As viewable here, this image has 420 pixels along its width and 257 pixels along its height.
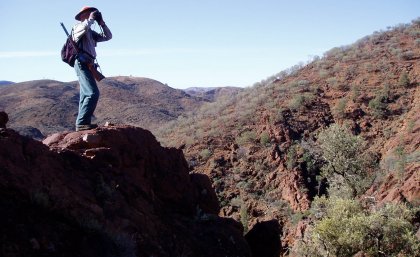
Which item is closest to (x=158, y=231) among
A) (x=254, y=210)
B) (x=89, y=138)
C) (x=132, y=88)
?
(x=89, y=138)

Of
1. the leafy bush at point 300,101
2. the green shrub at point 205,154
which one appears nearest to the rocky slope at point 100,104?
the green shrub at point 205,154

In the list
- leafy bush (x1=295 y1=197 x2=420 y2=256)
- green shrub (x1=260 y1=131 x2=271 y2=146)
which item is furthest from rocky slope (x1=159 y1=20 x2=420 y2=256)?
leafy bush (x1=295 y1=197 x2=420 y2=256)

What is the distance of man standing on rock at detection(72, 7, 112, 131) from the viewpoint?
605 cm

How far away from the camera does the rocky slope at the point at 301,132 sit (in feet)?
59.1

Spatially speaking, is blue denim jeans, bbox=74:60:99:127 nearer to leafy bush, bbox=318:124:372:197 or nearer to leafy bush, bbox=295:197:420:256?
leafy bush, bbox=295:197:420:256

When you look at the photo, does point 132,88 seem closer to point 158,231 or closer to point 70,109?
point 70,109

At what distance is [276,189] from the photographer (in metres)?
20.1

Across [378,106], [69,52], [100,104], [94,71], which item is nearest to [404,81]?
[378,106]

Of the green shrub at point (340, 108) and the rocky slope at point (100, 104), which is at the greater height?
the rocky slope at point (100, 104)

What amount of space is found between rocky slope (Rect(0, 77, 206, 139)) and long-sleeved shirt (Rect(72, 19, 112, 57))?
33.7 metres

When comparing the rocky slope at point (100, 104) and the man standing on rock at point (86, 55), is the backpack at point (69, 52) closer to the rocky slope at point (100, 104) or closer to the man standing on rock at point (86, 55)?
the man standing on rock at point (86, 55)

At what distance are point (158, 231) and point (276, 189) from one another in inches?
603

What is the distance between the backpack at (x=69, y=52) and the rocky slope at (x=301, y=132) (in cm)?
1052

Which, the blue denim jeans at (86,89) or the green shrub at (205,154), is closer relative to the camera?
the blue denim jeans at (86,89)
